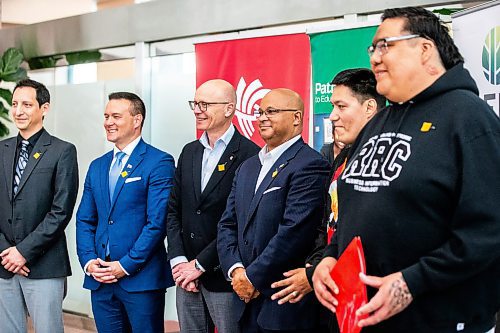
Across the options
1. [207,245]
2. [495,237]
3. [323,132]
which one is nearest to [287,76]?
[323,132]

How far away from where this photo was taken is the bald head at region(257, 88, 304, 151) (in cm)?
349

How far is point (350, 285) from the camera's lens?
217cm

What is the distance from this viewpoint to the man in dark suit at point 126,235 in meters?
4.13

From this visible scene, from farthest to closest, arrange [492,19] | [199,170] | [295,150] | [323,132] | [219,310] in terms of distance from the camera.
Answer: [323,132] → [199,170] → [219,310] → [295,150] → [492,19]

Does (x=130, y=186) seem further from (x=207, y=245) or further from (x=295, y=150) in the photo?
(x=295, y=150)

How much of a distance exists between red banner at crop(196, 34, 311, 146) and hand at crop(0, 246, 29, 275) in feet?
5.50

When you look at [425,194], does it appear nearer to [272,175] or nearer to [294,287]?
[294,287]

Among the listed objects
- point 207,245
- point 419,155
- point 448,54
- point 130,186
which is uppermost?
point 448,54

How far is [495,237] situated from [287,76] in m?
3.10

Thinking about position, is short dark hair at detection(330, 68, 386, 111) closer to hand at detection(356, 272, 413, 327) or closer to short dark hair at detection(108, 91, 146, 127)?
hand at detection(356, 272, 413, 327)

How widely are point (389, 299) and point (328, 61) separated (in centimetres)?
278

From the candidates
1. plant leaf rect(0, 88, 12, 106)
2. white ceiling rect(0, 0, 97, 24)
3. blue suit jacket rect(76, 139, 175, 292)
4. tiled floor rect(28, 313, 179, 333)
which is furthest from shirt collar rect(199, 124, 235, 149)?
white ceiling rect(0, 0, 97, 24)

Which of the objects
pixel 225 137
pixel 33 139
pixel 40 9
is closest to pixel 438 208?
pixel 225 137

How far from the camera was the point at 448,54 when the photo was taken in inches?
86.4
